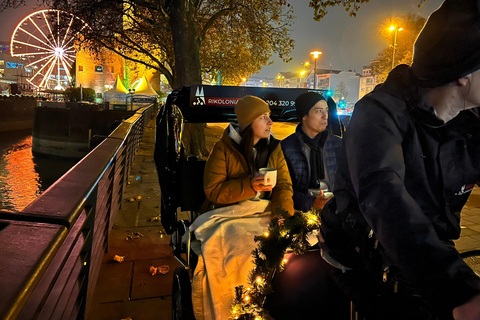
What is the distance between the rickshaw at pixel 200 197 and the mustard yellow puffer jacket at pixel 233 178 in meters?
0.26

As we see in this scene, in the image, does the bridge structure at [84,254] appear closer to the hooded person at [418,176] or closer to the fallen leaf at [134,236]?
the fallen leaf at [134,236]

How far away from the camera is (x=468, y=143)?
51.6 inches

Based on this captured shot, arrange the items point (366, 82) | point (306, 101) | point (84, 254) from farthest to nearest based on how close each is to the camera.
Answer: point (366, 82) < point (306, 101) < point (84, 254)

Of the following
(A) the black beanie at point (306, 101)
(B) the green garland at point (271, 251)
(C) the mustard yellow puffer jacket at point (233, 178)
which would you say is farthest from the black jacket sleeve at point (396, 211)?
(A) the black beanie at point (306, 101)

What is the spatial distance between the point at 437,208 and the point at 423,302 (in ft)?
1.07

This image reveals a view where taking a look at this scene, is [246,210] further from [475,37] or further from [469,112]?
[475,37]

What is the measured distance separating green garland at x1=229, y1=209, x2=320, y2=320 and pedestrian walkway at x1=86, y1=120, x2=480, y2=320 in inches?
55.7

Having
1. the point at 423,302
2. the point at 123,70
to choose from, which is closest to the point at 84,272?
the point at 423,302

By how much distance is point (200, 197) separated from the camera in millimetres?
3324

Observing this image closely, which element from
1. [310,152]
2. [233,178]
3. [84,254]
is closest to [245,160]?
[233,178]

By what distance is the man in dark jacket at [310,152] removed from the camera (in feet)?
11.9

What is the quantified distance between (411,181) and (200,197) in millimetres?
2283

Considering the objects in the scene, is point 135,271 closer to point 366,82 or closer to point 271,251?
point 271,251

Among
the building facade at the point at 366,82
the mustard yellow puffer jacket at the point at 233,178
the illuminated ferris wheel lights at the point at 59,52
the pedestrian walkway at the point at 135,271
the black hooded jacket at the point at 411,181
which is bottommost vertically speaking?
the pedestrian walkway at the point at 135,271
